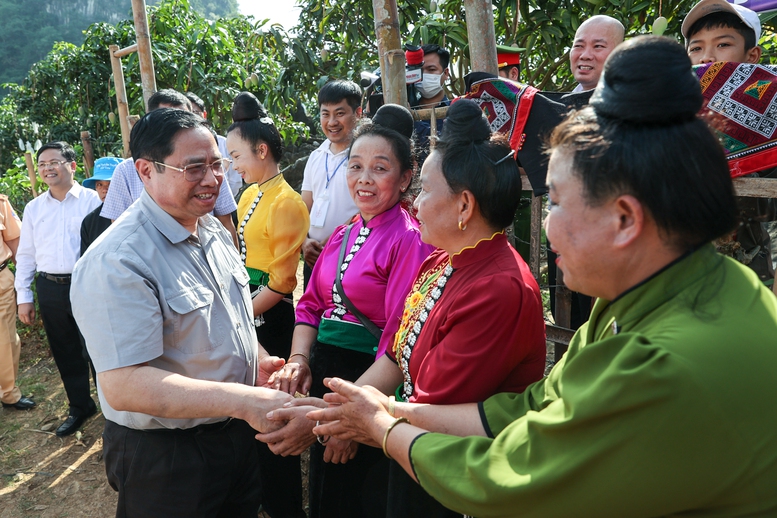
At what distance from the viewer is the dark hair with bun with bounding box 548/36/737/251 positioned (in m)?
1.04

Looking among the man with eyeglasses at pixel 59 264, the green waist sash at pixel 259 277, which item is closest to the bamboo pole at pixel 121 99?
the man with eyeglasses at pixel 59 264

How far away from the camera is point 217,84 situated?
8.28 meters

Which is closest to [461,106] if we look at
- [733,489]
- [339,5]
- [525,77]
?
[733,489]

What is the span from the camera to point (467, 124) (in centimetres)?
183

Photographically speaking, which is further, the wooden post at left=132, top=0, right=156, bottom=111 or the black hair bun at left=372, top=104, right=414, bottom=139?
the wooden post at left=132, top=0, right=156, bottom=111

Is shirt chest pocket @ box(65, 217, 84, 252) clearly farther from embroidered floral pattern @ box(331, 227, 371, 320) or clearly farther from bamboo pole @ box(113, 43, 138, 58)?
embroidered floral pattern @ box(331, 227, 371, 320)

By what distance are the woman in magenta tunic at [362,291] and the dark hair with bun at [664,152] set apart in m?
1.38

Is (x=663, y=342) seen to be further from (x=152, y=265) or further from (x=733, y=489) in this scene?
(x=152, y=265)

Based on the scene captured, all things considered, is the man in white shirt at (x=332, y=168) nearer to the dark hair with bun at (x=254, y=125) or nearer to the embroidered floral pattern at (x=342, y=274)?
the dark hair with bun at (x=254, y=125)

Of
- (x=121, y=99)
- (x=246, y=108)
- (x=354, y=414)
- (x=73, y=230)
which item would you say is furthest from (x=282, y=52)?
(x=354, y=414)

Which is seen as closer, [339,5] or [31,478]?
[31,478]

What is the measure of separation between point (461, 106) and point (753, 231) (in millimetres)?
1800

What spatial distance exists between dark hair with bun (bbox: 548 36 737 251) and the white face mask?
11.5ft

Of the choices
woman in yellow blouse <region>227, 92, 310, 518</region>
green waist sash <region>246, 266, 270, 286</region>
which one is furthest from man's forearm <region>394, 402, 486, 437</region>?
green waist sash <region>246, 266, 270, 286</region>
